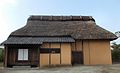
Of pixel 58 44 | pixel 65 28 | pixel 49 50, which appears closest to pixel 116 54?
pixel 65 28

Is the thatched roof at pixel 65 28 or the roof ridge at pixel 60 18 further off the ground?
the roof ridge at pixel 60 18

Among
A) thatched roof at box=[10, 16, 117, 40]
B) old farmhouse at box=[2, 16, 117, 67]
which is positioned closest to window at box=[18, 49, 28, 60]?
old farmhouse at box=[2, 16, 117, 67]

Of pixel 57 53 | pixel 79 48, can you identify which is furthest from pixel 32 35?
pixel 79 48

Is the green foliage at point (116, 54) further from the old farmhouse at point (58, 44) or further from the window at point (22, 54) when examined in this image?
the window at point (22, 54)

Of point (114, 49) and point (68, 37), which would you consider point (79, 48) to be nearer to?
point (68, 37)

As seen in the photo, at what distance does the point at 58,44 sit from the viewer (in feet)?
69.3

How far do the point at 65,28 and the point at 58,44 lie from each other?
11.3ft

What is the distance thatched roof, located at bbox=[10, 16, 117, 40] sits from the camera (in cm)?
2214

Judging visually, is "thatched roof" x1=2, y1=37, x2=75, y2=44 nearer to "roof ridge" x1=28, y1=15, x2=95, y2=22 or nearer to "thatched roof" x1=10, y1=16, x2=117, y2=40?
"thatched roof" x1=10, y1=16, x2=117, y2=40

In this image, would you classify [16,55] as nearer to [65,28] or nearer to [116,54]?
[65,28]

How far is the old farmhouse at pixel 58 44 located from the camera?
803 inches

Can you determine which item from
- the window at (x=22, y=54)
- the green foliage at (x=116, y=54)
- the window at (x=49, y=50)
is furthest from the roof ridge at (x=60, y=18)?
the window at (x=22, y=54)

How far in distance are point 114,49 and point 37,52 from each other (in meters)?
13.0

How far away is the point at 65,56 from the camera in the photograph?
20844 mm
